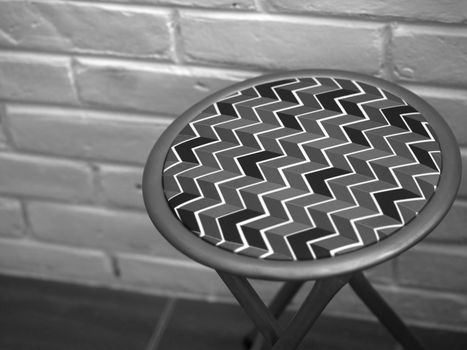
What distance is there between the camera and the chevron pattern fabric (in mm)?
806

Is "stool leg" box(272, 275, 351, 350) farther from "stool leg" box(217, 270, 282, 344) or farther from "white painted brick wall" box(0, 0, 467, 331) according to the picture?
"white painted brick wall" box(0, 0, 467, 331)

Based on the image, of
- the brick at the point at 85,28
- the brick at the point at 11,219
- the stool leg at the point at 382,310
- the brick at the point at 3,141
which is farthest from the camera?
the brick at the point at 11,219

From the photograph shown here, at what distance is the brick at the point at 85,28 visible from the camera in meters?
1.23

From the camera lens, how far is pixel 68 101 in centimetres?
137

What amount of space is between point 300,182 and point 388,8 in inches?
15.5

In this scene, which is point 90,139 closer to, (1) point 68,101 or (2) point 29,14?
(1) point 68,101

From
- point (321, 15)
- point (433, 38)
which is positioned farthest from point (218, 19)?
point (433, 38)

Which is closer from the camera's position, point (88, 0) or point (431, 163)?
point (431, 163)

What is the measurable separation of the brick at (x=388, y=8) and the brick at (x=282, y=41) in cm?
2

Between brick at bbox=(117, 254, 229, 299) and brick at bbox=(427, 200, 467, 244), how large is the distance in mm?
462

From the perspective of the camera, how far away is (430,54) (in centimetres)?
115

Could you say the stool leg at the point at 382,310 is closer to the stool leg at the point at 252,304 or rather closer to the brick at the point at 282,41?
the stool leg at the point at 252,304

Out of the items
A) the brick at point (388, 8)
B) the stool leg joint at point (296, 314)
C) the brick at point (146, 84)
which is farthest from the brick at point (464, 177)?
the stool leg joint at point (296, 314)

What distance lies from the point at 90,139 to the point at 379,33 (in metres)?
0.58
